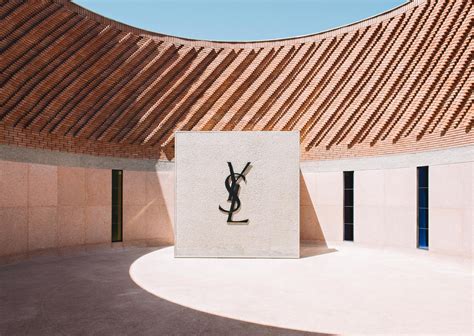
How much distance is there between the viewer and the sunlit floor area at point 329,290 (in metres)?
6.71

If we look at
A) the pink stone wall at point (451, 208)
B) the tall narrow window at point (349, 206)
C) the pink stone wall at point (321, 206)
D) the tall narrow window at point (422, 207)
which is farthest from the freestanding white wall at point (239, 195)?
the pink stone wall at point (451, 208)

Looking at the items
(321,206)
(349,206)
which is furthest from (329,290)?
(321,206)

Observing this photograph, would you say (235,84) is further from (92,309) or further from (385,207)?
(92,309)

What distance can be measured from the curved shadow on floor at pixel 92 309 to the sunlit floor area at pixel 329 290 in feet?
1.34

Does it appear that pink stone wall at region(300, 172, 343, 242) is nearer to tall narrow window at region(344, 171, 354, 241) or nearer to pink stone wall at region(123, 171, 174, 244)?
tall narrow window at region(344, 171, 354, 241)

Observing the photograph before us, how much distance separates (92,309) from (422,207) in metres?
11.1

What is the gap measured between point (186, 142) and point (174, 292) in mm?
6063

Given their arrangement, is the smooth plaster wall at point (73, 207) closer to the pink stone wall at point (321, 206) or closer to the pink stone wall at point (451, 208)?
the pink stone wall at point (321, 206)

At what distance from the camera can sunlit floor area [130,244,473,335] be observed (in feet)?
22.0

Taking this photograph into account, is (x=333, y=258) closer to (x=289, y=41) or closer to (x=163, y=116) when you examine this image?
(x=163, y=116)

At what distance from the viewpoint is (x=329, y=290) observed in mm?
8812

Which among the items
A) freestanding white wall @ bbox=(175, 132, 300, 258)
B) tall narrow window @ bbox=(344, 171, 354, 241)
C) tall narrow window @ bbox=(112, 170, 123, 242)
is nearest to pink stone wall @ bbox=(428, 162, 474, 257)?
tall narrow window @ bbox=(344, 171, 354, 241)

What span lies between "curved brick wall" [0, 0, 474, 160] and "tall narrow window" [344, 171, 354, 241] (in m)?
1.11

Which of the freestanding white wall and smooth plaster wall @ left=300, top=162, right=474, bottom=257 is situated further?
the freestanding white wall
